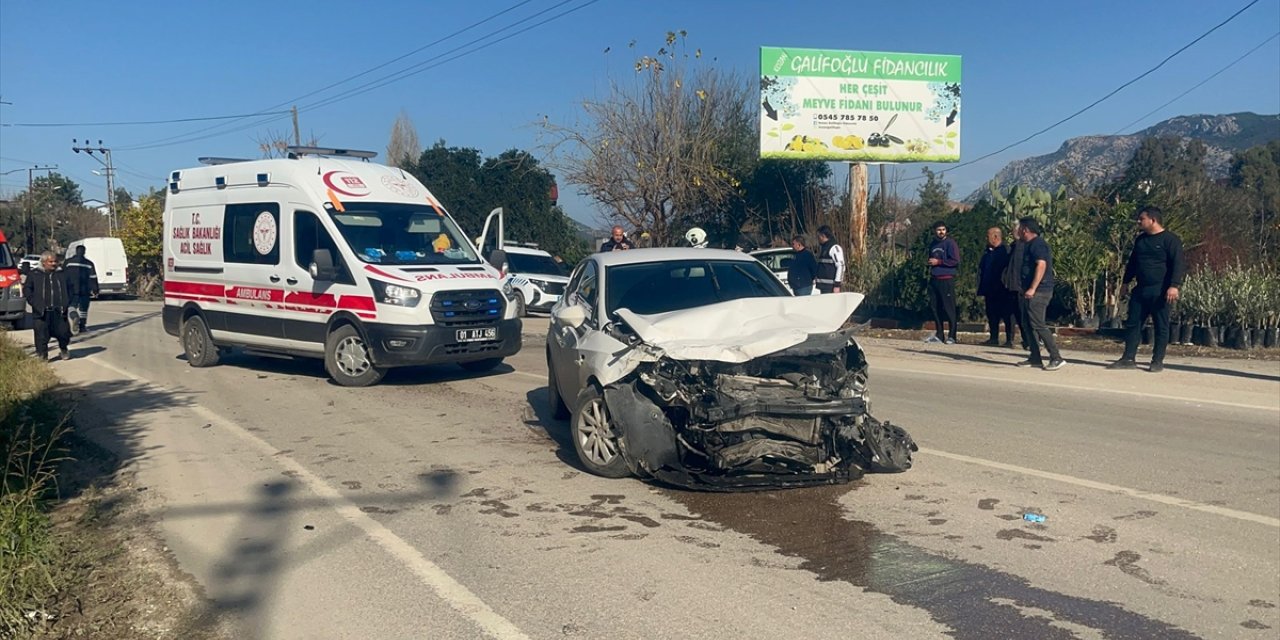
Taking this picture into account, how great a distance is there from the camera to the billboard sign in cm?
2536

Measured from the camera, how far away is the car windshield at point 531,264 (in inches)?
995

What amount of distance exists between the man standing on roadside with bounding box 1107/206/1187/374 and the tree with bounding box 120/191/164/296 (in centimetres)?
4013

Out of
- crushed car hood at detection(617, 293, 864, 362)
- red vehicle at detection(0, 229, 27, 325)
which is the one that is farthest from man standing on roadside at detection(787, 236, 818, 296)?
red vehicle at detection(0, 229, 27, 325)

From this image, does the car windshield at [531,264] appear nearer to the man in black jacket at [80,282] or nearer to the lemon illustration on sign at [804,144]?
the lemon illustration on sign at [804,144]

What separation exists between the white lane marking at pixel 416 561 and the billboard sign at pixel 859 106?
760 inches

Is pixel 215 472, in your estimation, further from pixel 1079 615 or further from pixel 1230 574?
pixel 1230 574

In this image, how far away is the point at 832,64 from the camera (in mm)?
25609

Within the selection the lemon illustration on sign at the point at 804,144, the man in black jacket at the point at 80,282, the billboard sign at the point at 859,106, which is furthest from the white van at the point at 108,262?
the lemon illustration on sign at the point at 804,144

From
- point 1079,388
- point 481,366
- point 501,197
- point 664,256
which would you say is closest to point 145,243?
point 501,197

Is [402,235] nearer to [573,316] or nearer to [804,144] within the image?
[573,316]

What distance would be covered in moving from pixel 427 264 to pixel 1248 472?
8.35 meters

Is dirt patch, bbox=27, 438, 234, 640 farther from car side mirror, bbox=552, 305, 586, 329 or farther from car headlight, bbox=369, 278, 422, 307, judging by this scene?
car headlight, bbox=369, 278, 422, 307

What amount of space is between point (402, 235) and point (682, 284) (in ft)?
16.4

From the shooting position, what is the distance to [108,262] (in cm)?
4103
